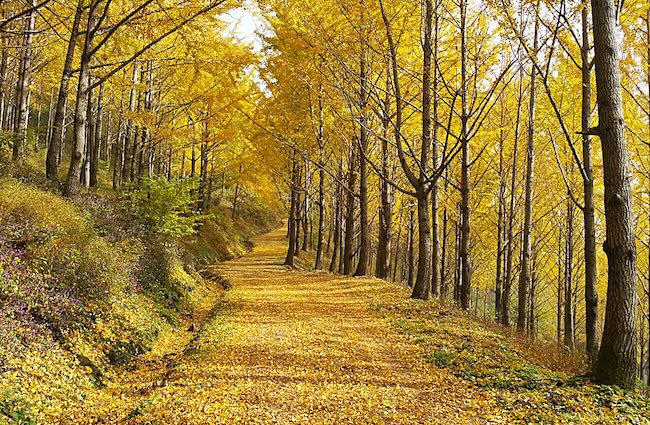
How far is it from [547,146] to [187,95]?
13.2 metres

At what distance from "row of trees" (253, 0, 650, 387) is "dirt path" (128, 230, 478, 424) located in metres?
2.16

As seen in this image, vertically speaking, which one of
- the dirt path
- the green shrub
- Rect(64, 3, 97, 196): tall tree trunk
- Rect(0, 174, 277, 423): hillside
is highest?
Rect(64, 3, 97, 196): tall tree trunk

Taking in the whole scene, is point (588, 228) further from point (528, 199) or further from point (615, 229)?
point (615, 229)

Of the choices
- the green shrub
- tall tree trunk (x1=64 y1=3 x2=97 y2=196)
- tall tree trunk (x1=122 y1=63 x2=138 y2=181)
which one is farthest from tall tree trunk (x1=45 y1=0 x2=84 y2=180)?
tall tree trunk (x1=122 y1=63 x2=138 y2=181)

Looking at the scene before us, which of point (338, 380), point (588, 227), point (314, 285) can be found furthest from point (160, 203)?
point (588, 227)

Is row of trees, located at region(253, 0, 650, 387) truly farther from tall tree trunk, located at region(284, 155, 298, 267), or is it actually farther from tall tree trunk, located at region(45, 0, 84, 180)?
tall tree trunk, located at region(45, 0, 84, 180)

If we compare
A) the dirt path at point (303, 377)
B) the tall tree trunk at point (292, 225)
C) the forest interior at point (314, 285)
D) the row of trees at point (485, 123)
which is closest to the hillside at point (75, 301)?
the forest interior at point (314, 285)

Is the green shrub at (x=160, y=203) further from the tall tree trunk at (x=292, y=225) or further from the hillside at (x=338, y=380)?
the tall tree trunk at (x=292, y=225)

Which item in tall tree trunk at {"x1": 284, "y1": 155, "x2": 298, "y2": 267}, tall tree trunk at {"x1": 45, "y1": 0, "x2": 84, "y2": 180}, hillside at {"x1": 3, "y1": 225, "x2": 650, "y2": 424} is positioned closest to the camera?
hillside at {"x1": 3, "y1": 225, "x2": 650, "y2": 424}

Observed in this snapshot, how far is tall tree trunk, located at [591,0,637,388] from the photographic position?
16.2 feet

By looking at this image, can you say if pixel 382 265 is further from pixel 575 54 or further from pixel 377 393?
pixel 377 393

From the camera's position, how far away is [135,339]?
6.59 m

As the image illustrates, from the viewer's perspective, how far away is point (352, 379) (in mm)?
5465

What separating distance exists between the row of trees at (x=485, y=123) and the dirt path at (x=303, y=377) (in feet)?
7.07
